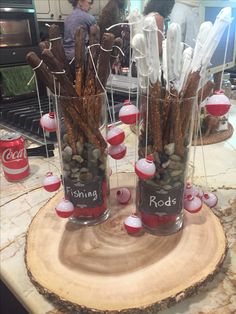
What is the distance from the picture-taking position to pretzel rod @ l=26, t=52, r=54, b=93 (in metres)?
0.43

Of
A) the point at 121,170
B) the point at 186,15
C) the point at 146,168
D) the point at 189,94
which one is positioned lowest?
the point at 121,170

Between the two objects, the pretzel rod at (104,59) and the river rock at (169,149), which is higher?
the pretzel rod at (104,59)

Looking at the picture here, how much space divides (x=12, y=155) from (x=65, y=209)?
29 centimetres

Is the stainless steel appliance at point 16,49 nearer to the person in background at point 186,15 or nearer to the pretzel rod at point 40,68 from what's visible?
the person in background at point 186,15

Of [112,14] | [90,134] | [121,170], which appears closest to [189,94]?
[90,134]

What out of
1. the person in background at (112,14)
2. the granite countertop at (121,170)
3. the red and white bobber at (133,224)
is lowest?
the granite countertop at (121,170)

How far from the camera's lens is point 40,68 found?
44 centimetres

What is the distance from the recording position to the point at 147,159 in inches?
18.1

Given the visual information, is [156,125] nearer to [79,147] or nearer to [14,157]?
[79,147]

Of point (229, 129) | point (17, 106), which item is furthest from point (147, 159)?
point (17, 106)

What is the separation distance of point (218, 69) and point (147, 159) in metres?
0.69

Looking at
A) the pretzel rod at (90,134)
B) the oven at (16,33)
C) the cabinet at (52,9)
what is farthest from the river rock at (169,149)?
the cabinet at (52,9)

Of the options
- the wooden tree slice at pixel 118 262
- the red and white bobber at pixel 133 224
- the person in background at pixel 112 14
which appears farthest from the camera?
the person in background at pixel 112 14

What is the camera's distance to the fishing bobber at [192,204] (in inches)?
21.0
